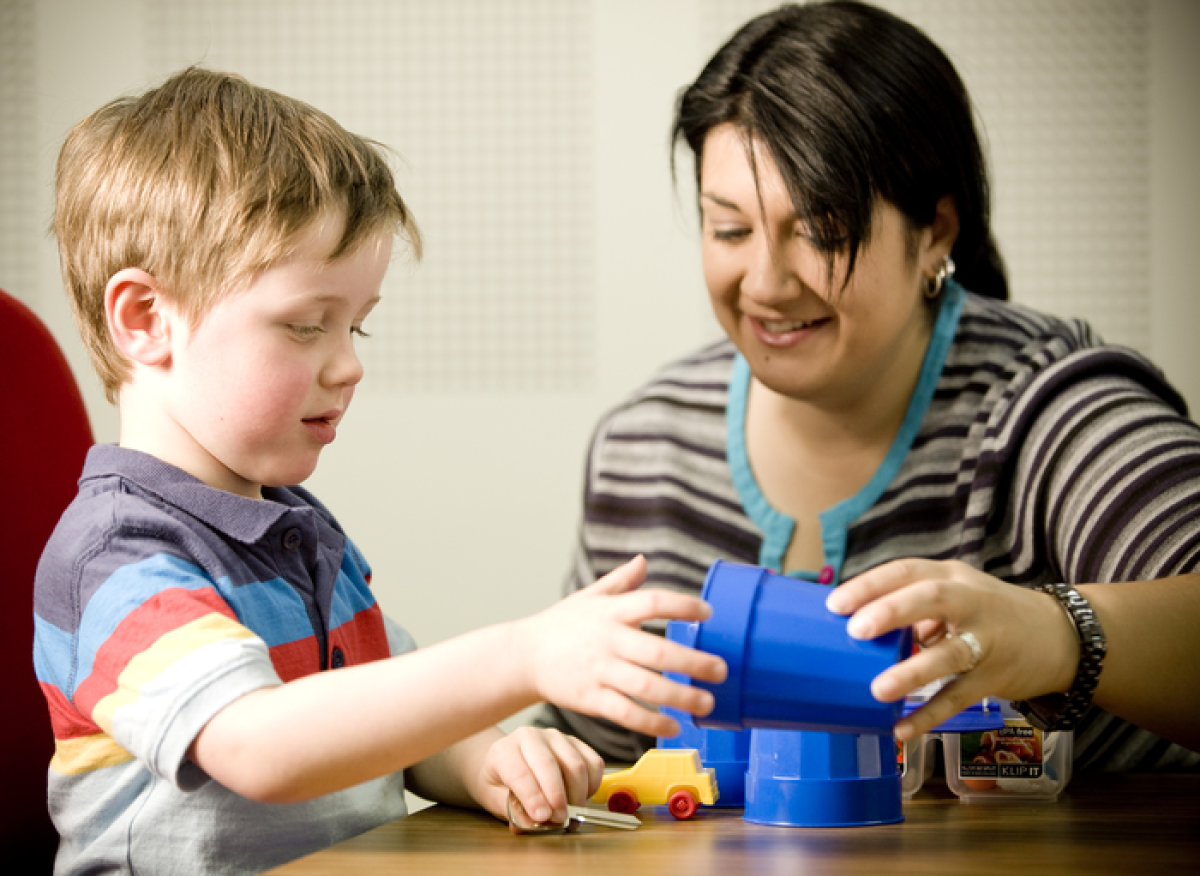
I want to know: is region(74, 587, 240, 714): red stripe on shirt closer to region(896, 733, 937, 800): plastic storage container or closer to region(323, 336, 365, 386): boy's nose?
region(323, 336, 365, 386): boy's nose

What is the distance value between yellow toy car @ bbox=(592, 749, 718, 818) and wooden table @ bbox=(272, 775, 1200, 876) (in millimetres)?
11

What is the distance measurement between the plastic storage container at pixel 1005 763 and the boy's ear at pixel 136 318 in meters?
0.63

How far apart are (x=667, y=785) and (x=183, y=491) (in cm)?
38

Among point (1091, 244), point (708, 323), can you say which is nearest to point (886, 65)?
point (708, 323)

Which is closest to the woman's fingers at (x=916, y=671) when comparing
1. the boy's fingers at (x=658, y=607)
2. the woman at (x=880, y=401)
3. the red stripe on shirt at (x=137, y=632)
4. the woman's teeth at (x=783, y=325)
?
the boy's fingers at (x=658, y=607)

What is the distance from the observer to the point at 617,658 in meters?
0.57

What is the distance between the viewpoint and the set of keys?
0.70 metres

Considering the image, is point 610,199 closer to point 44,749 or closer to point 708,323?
point 708,323

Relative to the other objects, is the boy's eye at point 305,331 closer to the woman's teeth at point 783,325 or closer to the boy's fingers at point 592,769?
the boy's fingers at point 592,769

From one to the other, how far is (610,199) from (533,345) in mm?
350

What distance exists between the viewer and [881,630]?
1.93 feet

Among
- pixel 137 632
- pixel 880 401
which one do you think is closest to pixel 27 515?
pixel 137 632

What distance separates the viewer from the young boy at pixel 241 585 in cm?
60

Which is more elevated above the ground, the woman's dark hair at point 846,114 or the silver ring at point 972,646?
the woman's dark hair at point 846,114
